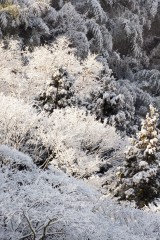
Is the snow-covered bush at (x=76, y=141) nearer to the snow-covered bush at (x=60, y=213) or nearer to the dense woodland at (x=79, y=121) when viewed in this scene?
the dense woodland at (x=79, y=121)

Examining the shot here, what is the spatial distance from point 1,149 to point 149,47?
31.3m

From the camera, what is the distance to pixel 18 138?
1922cm

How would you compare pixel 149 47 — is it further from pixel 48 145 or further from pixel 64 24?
pixel 48 145

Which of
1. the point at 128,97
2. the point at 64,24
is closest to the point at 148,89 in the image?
the point at 128,97

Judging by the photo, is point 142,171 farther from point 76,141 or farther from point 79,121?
point 79,121

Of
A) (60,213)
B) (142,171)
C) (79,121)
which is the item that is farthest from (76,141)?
(60,213)

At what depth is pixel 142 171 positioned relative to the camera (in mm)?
16859

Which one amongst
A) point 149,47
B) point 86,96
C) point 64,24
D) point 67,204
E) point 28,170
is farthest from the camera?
point 149,47

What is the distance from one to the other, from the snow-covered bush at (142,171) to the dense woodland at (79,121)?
41 millimetres

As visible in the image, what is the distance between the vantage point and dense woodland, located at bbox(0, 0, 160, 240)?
35.3 ft

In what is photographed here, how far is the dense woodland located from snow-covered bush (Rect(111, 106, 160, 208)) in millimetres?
41

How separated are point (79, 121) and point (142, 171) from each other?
17.7 feet

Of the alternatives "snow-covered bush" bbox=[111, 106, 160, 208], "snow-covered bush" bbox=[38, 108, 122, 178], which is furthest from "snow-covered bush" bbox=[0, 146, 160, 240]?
"snow-covered bush" bbox=[38, 108, 122, 178]

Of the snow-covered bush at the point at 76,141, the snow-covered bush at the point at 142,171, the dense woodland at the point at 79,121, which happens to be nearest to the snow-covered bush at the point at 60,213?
the dense woodland at the point at 79,121
